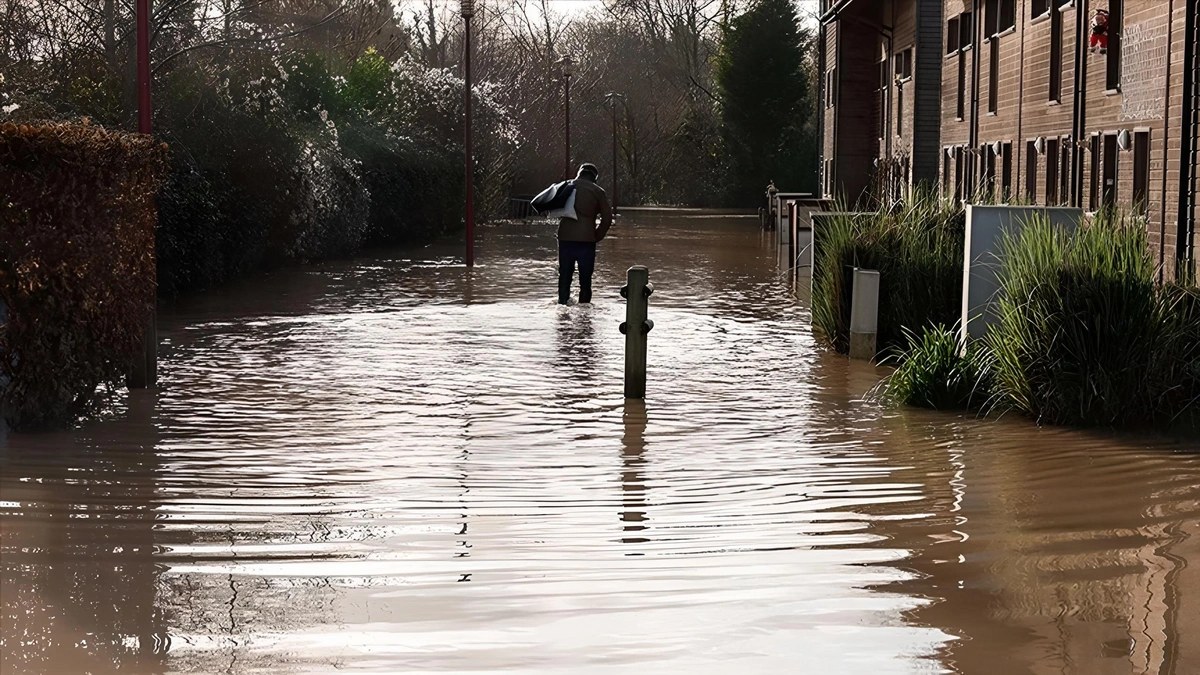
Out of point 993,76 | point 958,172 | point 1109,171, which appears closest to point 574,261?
point 1109,171

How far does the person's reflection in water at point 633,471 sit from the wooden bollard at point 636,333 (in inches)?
4.4

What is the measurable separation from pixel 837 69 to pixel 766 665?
3636 cm

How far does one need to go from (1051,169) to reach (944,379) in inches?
424

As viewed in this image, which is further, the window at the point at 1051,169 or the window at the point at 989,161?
the window at the point at 989,161

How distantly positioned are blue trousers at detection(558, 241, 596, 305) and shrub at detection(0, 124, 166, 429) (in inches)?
344

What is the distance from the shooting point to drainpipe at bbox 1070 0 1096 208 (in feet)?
61.7

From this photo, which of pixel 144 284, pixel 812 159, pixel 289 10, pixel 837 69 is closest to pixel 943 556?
pixel 144 284

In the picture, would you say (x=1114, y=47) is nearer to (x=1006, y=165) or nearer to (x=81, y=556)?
(x=1006, y=165)

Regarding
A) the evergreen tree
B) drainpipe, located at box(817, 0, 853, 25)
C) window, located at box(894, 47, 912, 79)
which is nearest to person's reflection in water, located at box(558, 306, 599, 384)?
window, located at box(894, 47, 912, 79)

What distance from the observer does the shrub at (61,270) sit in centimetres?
930

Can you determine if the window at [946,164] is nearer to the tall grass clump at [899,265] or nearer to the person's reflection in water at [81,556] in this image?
the tall grass clump at [899,265]

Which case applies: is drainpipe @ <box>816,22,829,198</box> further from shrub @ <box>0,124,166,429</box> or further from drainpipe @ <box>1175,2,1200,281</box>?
shrub @ <box>0,124,166,429</box>

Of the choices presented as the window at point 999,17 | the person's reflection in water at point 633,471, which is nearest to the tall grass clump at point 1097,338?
the person's reflection in water at point 633,471

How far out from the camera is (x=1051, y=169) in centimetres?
2073
